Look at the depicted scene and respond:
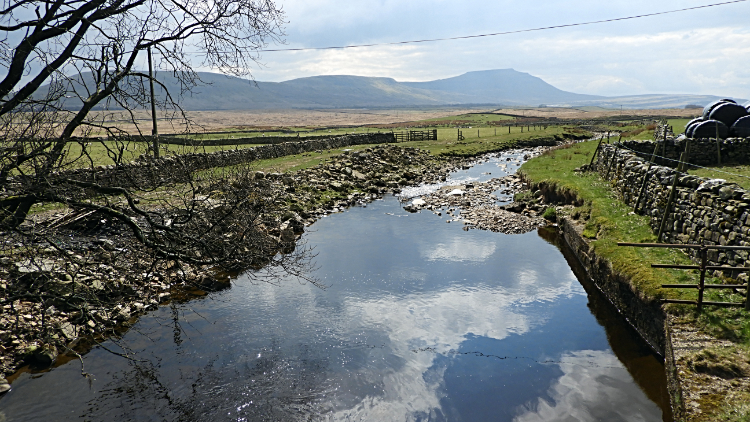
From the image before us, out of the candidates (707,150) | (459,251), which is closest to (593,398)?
(459,251)

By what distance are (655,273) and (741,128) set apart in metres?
20.8

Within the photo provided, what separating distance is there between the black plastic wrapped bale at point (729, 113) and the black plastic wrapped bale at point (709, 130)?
37.0 inches

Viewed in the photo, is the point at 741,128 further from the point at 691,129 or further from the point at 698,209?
the point at 698,209

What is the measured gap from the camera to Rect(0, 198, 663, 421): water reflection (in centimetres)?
972

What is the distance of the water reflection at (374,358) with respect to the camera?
972cm

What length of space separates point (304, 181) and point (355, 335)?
1833 cm

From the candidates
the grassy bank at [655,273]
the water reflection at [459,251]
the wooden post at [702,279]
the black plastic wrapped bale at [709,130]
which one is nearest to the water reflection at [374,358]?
the water reflection at [459,251]

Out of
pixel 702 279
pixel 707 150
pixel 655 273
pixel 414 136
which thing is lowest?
pixel 655 273

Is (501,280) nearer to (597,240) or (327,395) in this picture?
(597,240)

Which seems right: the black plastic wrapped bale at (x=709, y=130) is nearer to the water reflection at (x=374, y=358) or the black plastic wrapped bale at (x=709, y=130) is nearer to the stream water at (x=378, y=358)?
the stream water at (x=378, y=358)

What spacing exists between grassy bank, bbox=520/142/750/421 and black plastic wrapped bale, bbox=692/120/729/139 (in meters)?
7.81

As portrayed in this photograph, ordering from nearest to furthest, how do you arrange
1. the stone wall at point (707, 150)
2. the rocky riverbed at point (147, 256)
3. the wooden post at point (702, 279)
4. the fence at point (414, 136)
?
1. the rocky riverbed at point (147, 256)
2. the wooden post at point (702, 279)
3. the stone wall at point (707, 150)
4. the fence at point (414, 136)

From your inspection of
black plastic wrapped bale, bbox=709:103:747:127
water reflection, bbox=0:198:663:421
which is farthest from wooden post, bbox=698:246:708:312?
black plastic wrapped bale, bbox=709:103:747:127

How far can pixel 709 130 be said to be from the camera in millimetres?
27578
